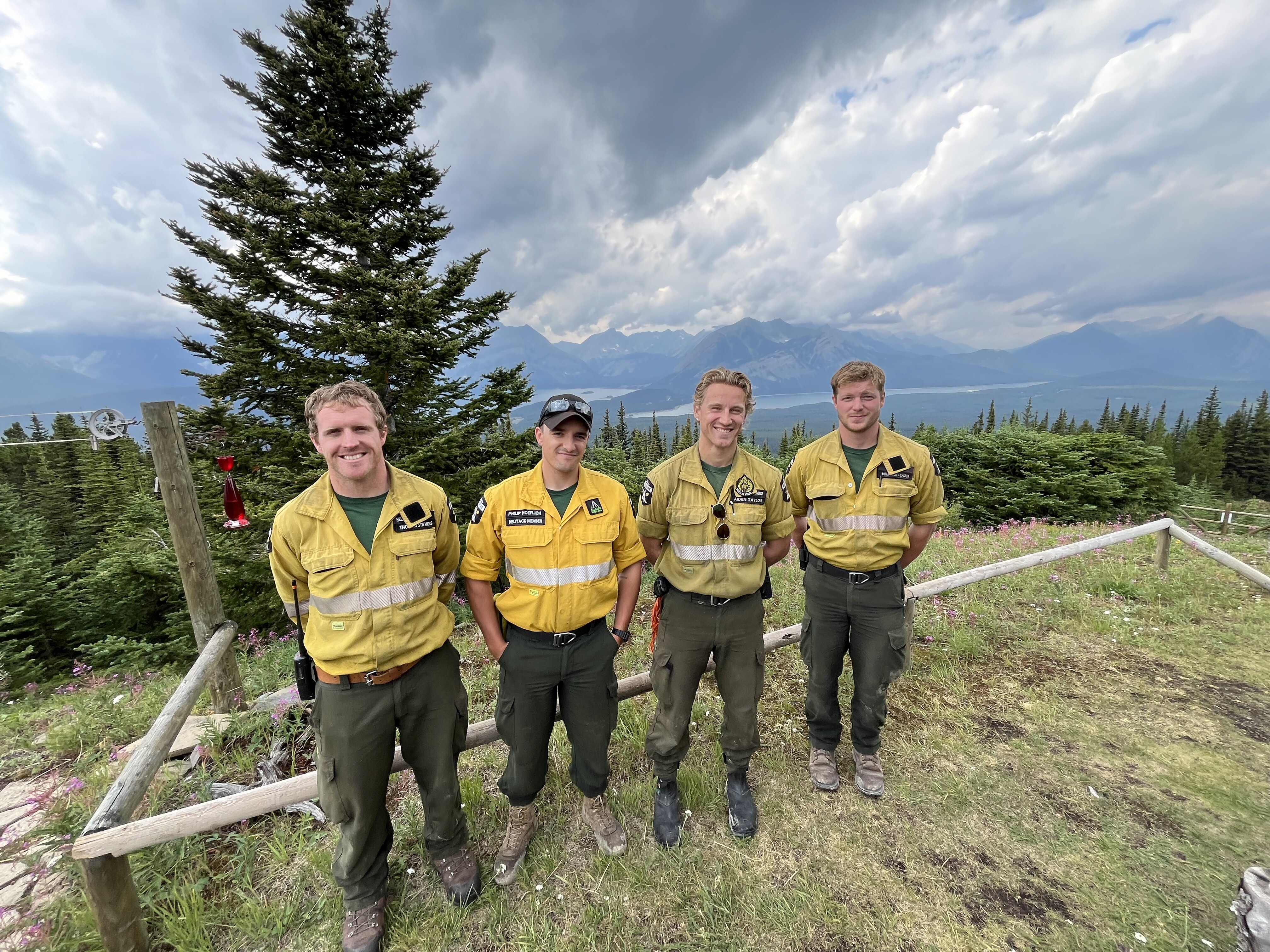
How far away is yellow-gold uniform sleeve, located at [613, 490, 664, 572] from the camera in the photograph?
2916mm

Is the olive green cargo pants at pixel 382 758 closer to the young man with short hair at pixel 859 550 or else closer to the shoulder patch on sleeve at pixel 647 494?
the shoulder patch on sleeve at pixel 647 494

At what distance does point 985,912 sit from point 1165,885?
112 centimetres

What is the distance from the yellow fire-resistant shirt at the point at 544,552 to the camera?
8.81 feet

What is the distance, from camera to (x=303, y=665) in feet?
8.10

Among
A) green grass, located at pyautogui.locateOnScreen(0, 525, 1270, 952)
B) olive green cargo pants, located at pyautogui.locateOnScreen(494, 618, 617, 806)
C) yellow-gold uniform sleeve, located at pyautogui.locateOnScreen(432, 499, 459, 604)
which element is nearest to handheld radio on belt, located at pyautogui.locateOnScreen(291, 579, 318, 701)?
yellow-gold uniform sleeve, located at pyautogui.locateOnScreen(432, 499, 459, 604)

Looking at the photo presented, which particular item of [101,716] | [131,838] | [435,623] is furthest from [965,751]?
[101,716]

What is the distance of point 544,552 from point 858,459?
2341mm

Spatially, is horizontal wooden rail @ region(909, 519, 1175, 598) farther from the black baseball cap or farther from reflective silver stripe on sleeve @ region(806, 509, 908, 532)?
the black baseball cap

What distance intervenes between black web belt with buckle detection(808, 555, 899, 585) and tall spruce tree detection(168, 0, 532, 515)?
6846 mm

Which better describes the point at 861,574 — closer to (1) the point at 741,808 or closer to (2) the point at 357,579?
(1) the point at 741,808

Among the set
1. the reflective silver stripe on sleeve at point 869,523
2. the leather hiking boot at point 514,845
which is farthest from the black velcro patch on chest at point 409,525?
the reflective silver stripe on sleeve at point 869,523

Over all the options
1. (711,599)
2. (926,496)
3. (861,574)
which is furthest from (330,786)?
(926,496)

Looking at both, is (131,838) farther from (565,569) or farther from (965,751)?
(965,751)

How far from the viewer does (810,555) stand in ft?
11.7
